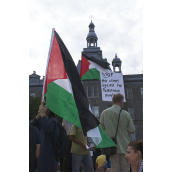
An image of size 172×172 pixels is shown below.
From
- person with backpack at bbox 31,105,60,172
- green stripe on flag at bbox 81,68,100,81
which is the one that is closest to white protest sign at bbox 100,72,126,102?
green stripe on flag at bbox 81,68,100,81

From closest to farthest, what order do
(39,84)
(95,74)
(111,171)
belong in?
(111,171) < (95,74) < (39,84)

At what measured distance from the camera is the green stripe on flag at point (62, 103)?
11.7 feet

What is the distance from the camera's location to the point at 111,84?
6336 mm

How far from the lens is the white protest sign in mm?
6238

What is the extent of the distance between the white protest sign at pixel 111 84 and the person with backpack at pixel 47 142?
9.60 ft

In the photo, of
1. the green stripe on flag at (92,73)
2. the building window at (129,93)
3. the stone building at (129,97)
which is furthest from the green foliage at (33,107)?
the green stripe on flag at (92,73)

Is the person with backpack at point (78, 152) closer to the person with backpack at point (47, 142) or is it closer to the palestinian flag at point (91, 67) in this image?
the person with backpack at point (47, 142)

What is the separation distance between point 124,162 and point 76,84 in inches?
77.0

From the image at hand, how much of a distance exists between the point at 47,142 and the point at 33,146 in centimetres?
40

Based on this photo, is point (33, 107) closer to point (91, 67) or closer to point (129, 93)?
point (129, 93)
